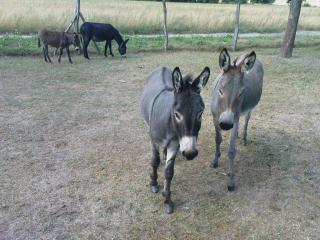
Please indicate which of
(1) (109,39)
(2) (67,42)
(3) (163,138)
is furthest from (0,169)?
(1) (109,39)

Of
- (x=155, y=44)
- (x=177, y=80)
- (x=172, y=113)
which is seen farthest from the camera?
(x=155, y=44)

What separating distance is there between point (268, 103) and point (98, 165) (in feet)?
14.3

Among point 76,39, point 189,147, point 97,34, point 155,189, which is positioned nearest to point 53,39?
point 76,39

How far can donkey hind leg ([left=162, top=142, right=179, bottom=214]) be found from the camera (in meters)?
3.80

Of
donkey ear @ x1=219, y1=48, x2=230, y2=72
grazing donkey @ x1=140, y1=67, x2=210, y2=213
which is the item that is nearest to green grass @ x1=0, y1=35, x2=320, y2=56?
grazing donkey @ x1=140, y1=67, x2=210, y2=213

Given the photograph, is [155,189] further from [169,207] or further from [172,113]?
[172,113]

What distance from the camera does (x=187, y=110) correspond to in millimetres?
3230

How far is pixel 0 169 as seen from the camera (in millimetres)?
4852

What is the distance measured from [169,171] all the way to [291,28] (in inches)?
383

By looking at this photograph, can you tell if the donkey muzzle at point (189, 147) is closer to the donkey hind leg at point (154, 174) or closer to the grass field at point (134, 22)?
the donkey hind leg at point (154, 174)

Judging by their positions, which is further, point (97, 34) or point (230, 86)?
point (97, 34)

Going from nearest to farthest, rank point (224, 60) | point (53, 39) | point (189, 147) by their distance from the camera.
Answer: point (189, 147)
point (224, 60)
point (53, 39)

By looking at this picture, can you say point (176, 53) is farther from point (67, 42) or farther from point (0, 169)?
point (0, 169)

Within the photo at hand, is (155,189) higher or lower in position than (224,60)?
lower
